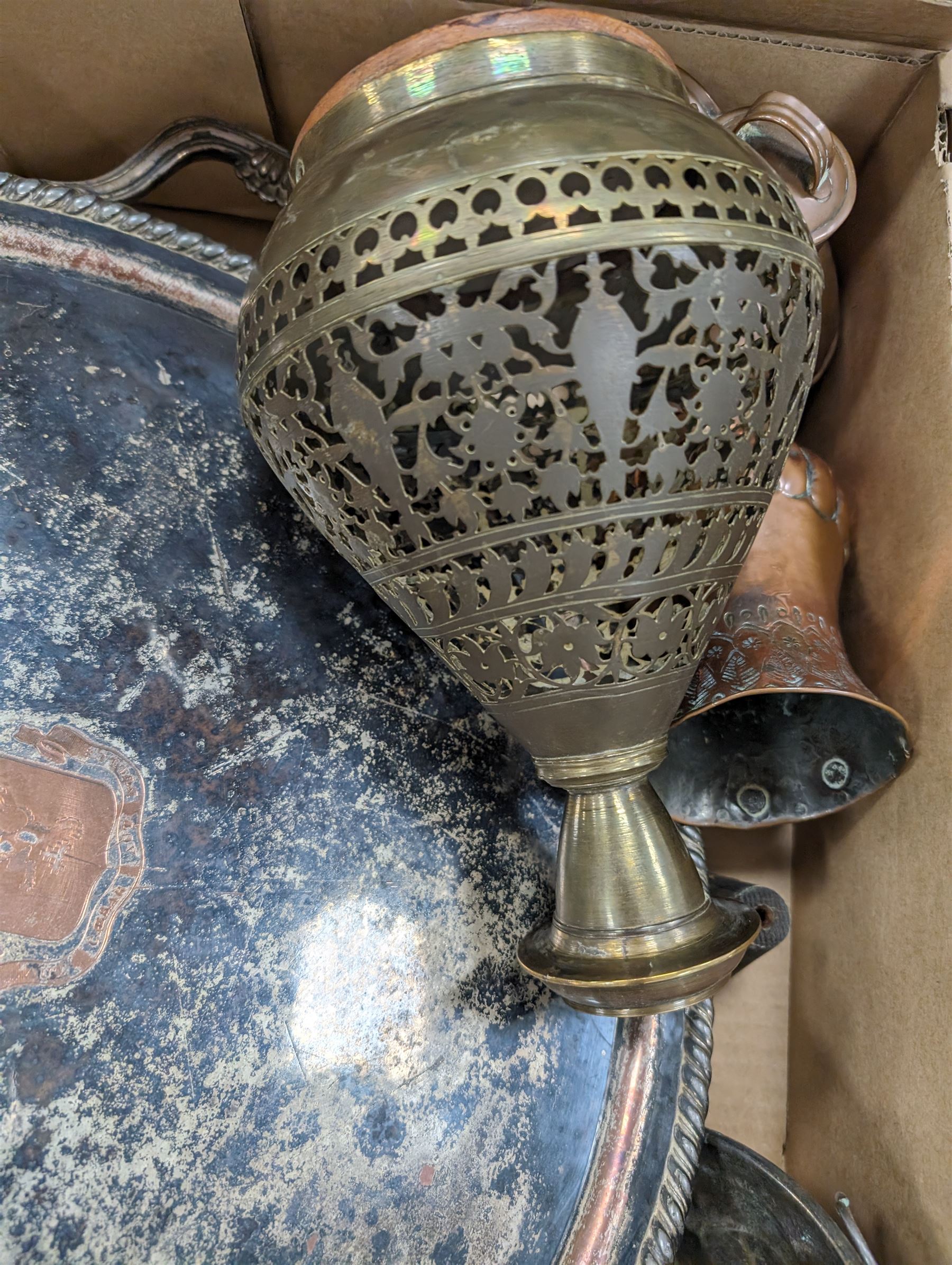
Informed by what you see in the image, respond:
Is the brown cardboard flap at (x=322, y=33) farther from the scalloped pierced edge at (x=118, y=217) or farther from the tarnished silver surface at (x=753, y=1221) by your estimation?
the tarnished silver surface at (x=753, y=1221)

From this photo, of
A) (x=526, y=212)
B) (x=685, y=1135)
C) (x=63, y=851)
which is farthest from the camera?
(x=685, y=1135)

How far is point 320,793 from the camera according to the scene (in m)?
0.60

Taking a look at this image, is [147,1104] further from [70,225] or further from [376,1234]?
[70,225]

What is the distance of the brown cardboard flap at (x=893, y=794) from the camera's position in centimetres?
67

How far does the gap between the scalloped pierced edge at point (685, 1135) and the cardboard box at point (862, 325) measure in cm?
15

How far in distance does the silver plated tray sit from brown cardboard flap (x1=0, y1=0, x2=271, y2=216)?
0.14 meters

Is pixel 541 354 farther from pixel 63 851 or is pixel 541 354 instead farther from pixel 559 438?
pixel 63 851

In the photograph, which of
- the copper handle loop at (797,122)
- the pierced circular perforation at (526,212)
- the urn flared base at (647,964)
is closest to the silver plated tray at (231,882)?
the urn flared base at (647,964)

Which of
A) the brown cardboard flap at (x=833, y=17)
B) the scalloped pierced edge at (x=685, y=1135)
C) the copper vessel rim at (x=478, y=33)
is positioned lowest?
the scalloped pierced edge at (x=685, y=1135)

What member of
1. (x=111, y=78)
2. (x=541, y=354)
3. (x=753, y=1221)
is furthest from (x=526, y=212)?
(x=753, y=1221)

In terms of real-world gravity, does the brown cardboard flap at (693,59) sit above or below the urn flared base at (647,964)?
→ above

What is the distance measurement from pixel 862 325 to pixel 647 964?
0.66 m

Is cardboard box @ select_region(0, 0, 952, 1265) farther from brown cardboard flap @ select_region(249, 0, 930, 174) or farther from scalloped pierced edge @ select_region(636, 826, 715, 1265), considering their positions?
scalloped pierced edge @ select_region(636, 826, 715, 1265)

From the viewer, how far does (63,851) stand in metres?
0.51
